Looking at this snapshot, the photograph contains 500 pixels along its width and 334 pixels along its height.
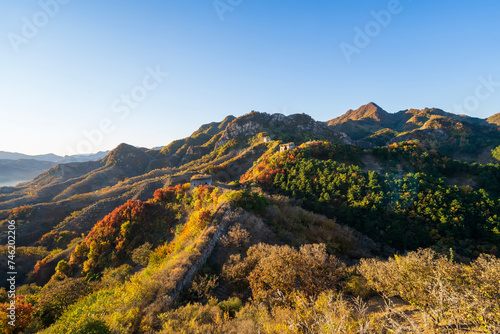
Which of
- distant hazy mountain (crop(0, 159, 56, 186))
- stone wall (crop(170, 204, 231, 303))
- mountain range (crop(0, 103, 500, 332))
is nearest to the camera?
stone wall (crop(170, 204, 231, 303))

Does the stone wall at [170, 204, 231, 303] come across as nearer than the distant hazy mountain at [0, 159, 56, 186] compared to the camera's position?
Yes

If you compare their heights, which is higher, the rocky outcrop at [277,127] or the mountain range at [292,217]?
the rocky outcrop at [277,127]

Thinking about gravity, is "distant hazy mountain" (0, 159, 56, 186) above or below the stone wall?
above

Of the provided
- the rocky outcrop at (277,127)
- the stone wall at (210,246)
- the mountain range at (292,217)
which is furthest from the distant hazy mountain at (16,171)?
the stone wall at (210,246)

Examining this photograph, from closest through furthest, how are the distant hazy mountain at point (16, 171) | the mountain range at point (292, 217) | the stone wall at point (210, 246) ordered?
the stone wall at point (210, 246)
the mountain range at point (292, 217)
the distant hazy mountain at point (16, 171)

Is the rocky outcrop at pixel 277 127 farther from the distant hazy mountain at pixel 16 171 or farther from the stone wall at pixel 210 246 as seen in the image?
the distant hazy mountain at pixel 16 171

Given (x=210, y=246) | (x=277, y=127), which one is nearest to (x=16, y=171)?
(x=277, y=127)

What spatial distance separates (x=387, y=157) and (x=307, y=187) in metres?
21.8

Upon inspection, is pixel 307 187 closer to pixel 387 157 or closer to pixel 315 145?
pixel 315 145

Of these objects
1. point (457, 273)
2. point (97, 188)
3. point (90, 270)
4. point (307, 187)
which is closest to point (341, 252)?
point (457, 273)

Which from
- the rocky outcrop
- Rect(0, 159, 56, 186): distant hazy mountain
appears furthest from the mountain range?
Rect(0, 159, 56, 186): distant hazy mountain

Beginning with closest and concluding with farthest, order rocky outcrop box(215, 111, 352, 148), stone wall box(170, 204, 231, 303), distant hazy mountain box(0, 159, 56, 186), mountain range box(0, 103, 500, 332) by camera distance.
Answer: stone wall box(170, 204, 231, 303)
mountain range box(0, 103, 500, 332)
rocky outcrop box(215, 111, 352, 148)
distant hazy mountain box(0, 159, 56, 186)

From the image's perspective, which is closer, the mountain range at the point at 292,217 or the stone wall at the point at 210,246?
the stone wall at the point at 210,246

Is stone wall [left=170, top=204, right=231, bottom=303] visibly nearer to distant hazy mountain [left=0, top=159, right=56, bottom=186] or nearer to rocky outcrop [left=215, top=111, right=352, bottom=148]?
rocky outcrop [left=215, top=111, right=352, bottom=148]
